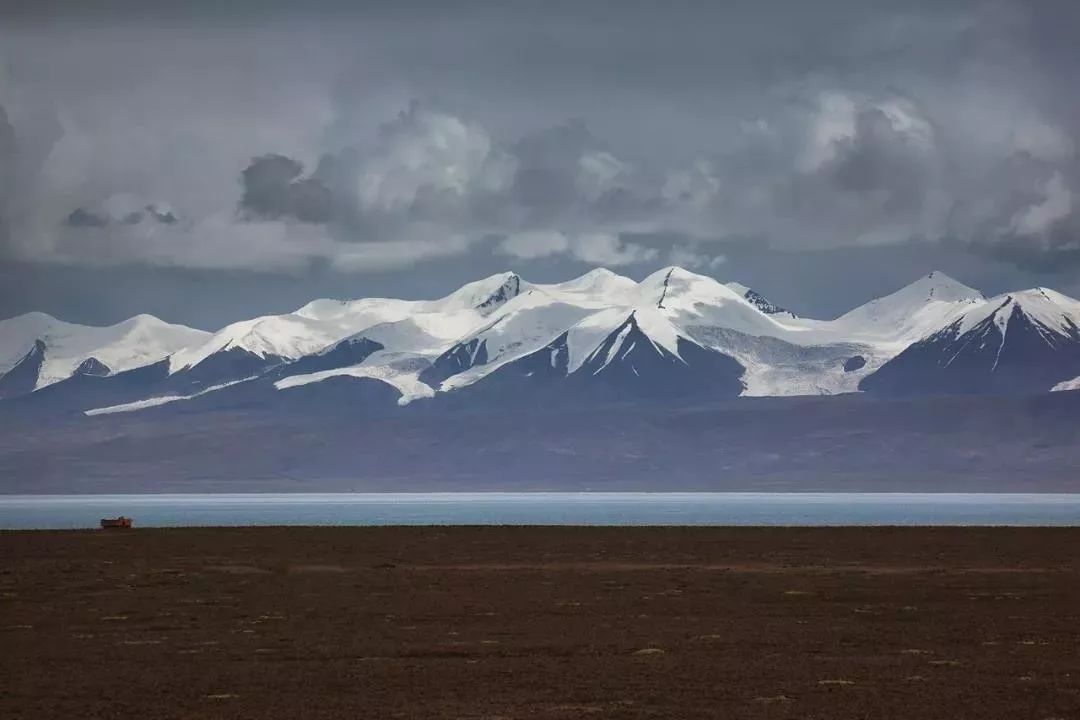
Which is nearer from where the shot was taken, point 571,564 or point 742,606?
point 742,606

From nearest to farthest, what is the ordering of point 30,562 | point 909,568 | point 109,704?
point 109,704 → point 909,568 → point 30,562

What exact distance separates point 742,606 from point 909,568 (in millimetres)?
17779

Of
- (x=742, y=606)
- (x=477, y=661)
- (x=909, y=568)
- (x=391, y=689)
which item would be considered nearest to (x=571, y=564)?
(x=909, y=568)

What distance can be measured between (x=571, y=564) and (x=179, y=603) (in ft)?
69.8

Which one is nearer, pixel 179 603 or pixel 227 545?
pixel 179 603

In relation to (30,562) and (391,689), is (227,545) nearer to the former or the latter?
(30,562)

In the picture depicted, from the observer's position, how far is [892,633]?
4181 centimetres

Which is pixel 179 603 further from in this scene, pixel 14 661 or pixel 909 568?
pixel 909 568

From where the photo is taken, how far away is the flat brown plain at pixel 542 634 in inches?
1211

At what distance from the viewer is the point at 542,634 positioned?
137 ft

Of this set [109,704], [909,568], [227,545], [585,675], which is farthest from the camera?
[227,545]

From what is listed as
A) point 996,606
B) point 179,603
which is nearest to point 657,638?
point 996,606

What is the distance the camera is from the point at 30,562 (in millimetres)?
71125

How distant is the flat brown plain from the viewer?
1211 inches
